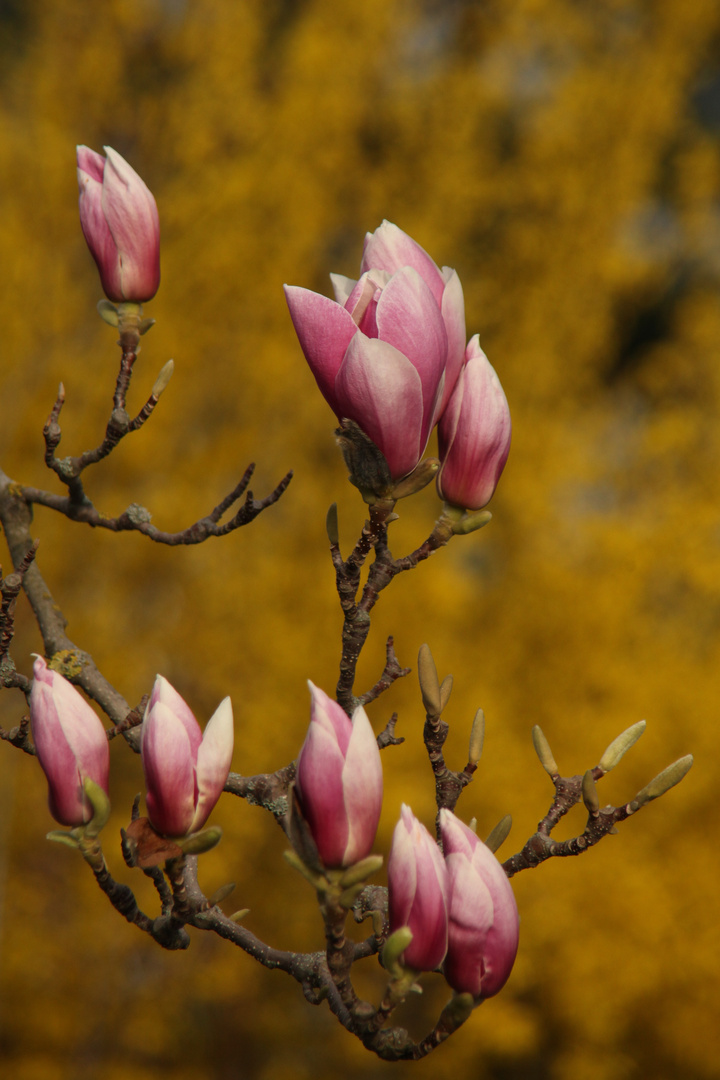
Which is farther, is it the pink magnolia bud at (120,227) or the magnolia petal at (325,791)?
the pink magnolia bud at (120,227)

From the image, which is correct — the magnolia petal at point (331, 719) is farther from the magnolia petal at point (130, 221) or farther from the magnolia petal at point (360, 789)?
the magnolia petal at point (130, 221)

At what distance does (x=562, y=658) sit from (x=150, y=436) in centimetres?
208

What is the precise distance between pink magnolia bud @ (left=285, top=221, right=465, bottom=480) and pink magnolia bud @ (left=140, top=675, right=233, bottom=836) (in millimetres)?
262

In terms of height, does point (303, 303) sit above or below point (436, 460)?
above

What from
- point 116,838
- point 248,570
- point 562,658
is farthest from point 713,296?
point 116,838

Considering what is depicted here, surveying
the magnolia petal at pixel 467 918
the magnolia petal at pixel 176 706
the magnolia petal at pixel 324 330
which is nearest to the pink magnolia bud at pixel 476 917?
the magnolia petal at pixel 467 918

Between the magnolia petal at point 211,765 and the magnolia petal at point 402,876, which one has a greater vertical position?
the magnolia petal at point 211,765

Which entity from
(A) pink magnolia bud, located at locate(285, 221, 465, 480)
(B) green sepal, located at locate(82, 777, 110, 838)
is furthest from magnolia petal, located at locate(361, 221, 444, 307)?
(B) green sepal, located at locate(82, 777, 110, 838)

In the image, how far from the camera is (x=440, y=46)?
21.0 feet

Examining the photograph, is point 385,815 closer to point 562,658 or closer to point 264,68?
point 562,658

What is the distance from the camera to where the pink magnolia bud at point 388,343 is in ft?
2.30

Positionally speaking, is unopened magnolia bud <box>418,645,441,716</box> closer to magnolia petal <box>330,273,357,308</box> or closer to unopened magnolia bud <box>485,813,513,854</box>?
Answer: unopened magnolia bud <box>485,813,513,854</box>

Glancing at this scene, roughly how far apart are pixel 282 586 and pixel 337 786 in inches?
135

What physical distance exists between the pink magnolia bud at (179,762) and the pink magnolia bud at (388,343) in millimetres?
262
